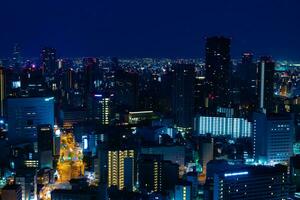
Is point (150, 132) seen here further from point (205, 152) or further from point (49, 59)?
point (49, 59)

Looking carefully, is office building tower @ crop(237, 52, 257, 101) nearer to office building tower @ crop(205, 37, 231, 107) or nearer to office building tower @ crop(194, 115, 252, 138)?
office building tower @ crop(205, 37, 231, 107)

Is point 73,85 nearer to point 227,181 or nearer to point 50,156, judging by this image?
point 50,156

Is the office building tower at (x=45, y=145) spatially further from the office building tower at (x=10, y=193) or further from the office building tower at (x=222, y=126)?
the office building tower at (x=222, y=126)

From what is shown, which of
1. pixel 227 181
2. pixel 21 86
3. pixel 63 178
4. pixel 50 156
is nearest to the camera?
pixel 227 181

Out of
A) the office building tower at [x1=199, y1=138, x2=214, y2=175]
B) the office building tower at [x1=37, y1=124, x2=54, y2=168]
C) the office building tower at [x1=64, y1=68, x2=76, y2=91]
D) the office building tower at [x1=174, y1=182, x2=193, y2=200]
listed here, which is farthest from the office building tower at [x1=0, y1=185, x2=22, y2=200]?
the office building tower at [x1=64, y1=68, x2=76, y2=91]

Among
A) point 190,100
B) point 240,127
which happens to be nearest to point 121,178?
point 240,127

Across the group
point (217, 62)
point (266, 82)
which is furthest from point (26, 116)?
point (217, 62)

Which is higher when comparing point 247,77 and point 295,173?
point 247,77
